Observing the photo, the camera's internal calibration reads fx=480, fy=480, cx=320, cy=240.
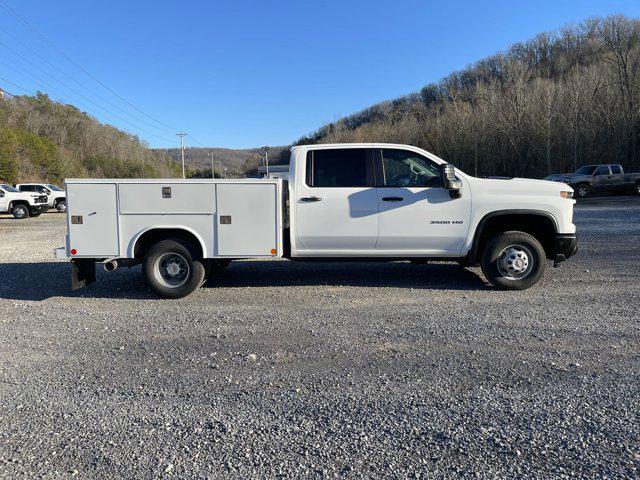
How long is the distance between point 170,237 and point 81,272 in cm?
138

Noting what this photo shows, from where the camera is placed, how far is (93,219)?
22.2 ft

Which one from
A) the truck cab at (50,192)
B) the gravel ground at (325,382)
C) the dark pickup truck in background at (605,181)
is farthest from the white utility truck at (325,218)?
the truck cab at (50,192)

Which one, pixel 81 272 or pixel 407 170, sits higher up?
pixel 407 170

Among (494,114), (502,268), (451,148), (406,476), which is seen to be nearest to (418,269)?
(502,268)

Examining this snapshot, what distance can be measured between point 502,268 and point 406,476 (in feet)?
16.3

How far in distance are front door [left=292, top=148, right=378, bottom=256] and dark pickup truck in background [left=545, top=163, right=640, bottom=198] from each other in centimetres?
2568

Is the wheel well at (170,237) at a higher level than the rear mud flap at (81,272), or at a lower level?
higher

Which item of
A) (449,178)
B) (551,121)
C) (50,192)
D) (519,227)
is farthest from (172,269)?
(551,121)

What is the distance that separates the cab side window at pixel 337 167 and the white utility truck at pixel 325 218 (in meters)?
0.01

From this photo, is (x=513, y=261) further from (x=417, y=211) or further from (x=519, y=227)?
(x=417, y=211)

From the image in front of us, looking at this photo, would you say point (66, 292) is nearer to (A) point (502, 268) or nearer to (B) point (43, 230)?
(A) point (502, 268)

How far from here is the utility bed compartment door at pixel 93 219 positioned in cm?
669

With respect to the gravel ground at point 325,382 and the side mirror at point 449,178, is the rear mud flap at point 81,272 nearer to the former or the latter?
the gravel ground at point 325,382

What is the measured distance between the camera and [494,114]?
5169 centimetres
